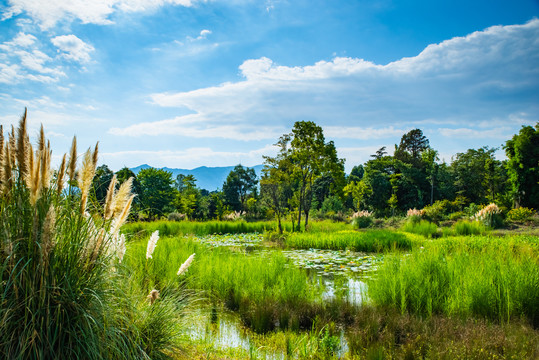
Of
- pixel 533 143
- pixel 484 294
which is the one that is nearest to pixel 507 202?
pixel 533 143

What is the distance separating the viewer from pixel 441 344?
11.2 ft

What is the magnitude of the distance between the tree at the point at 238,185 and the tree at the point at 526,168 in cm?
2161

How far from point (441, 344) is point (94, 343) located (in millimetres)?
3347

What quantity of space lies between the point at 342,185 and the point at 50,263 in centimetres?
1479

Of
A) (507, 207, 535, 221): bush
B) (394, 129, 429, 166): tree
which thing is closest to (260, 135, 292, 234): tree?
(507, 207, 535, 221): bush

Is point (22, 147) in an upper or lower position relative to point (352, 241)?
upper

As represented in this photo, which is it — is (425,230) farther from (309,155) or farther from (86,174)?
(86,174)

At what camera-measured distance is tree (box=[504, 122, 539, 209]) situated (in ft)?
59.3

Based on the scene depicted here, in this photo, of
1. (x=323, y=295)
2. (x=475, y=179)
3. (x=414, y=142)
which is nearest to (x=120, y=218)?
(x=323, y=295)

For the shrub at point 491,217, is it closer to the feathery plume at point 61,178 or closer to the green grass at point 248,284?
the green grass at point 248,284

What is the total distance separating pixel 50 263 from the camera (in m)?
2.24

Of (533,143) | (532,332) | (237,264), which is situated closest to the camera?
(532,332)

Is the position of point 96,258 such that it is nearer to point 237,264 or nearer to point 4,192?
point 4,192

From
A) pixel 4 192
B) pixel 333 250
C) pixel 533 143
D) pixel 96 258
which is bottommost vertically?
pixel 333 250
